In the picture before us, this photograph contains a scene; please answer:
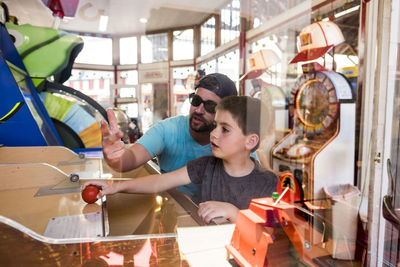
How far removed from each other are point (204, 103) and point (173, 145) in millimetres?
369

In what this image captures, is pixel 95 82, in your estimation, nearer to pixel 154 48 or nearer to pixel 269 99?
pixel 154 48

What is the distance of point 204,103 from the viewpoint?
0.70 m

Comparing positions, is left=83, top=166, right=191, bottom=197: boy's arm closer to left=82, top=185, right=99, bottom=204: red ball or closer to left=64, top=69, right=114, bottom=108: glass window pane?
left=82, top=185, right=99, bottom=204: red ball

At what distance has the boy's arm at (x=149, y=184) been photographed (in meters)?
0.85

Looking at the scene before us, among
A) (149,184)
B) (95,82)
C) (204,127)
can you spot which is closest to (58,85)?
(95,82)

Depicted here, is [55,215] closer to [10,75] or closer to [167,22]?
[167,22]

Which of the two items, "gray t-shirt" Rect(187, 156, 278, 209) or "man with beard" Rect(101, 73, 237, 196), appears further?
"man with beard" Rect(101, 73, 237, 196)

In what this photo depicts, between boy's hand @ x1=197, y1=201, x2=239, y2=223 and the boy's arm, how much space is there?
183mm

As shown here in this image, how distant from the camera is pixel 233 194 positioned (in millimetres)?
688

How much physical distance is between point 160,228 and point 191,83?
1.32 ft

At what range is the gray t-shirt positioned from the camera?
557mm

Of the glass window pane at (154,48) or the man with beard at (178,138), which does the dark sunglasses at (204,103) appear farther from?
the glass window pane at (154,48)

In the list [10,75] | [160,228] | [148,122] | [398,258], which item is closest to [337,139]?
[398,258]

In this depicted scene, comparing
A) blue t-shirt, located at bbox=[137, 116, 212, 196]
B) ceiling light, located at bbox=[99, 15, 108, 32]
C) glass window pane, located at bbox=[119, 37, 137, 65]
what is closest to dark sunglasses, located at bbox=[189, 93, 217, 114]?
blue t-shirt, located at bbox=[137, 116, 212, 196]
